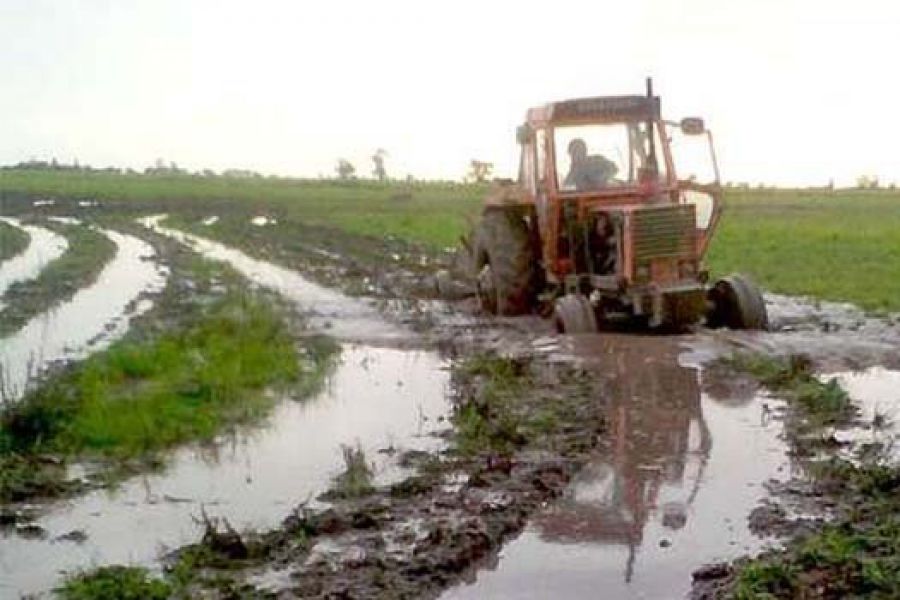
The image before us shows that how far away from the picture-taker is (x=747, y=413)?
10.1 metres

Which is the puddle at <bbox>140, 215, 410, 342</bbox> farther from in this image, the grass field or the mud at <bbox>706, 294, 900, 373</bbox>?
the mud at <bbox>706, 294, 900, 373</bbox>

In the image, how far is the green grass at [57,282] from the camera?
59.9 feet

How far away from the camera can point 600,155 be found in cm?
1538

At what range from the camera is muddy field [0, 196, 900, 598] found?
6.49m

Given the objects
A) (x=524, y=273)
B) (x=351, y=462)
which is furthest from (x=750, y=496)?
(x=524, y=273)

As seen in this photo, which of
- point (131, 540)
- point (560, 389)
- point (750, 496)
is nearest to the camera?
point (131, 540)

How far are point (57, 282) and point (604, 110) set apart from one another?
1097 centimetres

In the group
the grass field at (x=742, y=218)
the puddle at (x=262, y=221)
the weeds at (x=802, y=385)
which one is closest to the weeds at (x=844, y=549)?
the weeds at (x=802, y=385)

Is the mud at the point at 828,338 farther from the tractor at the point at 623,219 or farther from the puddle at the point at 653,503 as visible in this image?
the puddle at the point at 653,503

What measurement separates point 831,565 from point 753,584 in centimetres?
46

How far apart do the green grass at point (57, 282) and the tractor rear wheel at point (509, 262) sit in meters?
5.58

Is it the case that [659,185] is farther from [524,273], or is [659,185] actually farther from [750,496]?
[750,496]

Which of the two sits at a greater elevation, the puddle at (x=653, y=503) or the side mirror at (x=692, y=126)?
the side mirror at (x=692, y=126)

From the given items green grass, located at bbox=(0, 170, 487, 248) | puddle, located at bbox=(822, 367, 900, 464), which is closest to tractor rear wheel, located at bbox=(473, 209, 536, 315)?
puddle, located at bbox=(822, 367, 900, 464)
